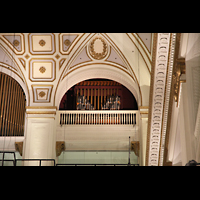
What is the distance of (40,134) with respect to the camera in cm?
1155

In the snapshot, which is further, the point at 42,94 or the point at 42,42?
the point at 42,94

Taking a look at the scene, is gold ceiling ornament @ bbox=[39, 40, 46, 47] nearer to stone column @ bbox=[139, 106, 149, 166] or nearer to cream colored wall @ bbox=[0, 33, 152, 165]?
cream colored wall @ bbox=[0, 33, 152, 165]

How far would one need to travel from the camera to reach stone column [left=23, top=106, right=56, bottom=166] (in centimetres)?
1133

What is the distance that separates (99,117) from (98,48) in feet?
7.77

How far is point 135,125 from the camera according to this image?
11.9 meters

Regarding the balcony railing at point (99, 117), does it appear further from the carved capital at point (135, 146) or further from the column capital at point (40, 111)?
the carved capital at point (135, 146)

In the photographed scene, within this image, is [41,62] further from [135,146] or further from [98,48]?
[135,146]

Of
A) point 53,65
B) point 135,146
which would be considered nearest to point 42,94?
point 53,65

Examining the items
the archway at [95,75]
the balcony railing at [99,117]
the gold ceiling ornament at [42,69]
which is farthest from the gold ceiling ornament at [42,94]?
the balcony railing at [99,117]

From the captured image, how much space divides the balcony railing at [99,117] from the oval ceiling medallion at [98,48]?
6.33 ft

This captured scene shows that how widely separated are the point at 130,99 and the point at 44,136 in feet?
13.4

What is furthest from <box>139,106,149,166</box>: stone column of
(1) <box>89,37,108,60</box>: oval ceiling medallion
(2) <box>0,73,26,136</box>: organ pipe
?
(2) <box>0,73,26,136</box>: organ pipe
